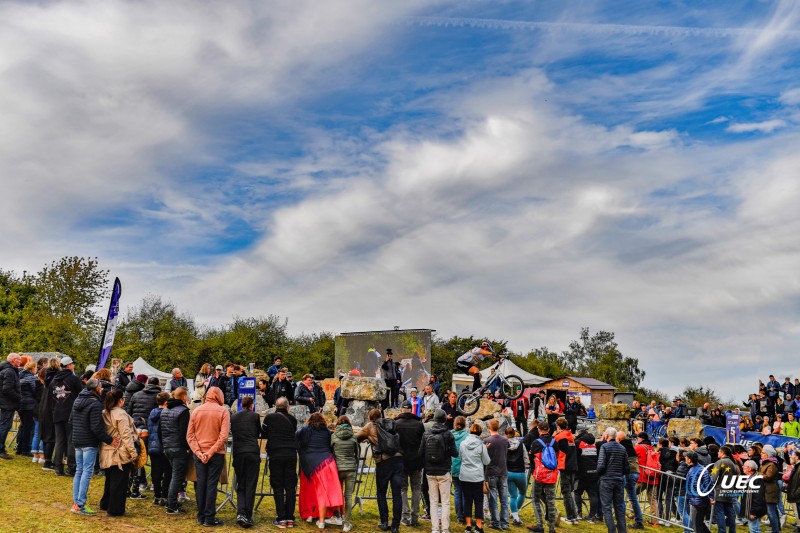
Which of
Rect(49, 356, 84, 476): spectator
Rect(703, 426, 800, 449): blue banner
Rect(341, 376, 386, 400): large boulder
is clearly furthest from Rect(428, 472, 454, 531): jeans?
Rect(703, 426, 800, 449): blue banner

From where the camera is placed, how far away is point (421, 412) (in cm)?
2036

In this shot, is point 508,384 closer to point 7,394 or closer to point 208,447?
point 208,447

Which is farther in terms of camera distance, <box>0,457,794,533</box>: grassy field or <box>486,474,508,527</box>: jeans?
<box>486,474,508,527</box>: jeans

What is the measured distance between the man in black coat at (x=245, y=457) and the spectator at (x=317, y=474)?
0.95m

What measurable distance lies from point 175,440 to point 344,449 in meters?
2.77

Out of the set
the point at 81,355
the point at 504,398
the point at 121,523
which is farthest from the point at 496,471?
the point at 81,355

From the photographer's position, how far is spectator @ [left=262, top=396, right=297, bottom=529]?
35.6ft

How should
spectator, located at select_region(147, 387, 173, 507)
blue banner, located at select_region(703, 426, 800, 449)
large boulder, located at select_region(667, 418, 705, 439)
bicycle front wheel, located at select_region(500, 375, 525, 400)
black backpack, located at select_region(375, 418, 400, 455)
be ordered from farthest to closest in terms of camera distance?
large boulder, located at select_region(667, 418, 705, 439)
blue banner, located at select_region(703, 426, 800, 449)
bicycle front wheel, located at select_region(500, 375, 525, 400)
black backpack, located at select_region(375, 418, 400, 455)
spectator, located at select_region(147, 387, 173, 507)

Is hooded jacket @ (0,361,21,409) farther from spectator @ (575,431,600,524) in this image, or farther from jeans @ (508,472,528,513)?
spectator @ (575,431,600,524)

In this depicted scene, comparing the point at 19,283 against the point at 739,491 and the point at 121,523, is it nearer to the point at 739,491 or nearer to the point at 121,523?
the point at 121,523

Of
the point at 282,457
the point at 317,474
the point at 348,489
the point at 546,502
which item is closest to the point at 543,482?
the point at 546,502

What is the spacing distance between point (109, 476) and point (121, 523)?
83cm

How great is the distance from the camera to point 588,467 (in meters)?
13.7

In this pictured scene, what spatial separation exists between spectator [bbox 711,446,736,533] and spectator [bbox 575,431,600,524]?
1.52 m
